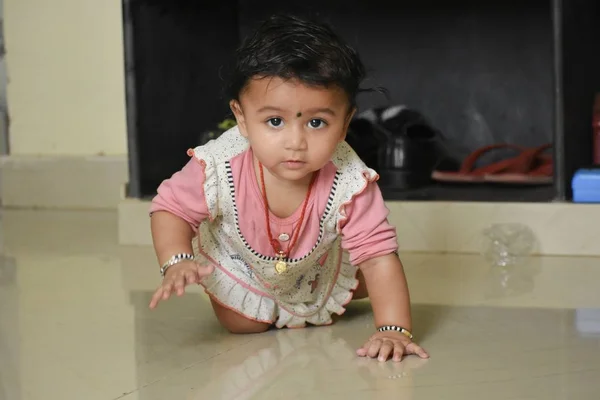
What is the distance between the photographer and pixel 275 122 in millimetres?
1101

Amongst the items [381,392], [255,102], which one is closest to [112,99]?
[255,102]

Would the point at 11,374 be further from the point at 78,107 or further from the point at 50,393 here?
the point at 78,107

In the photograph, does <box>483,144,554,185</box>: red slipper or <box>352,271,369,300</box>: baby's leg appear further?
<box>483,144,554,185</box>: red slipper

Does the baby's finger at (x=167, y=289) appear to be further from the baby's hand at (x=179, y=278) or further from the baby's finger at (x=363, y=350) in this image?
the baby's finger at (x=363, y=350)

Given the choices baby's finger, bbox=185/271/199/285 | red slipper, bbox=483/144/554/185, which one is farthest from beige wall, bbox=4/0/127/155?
baby's finger, bbox=185/271/199/285

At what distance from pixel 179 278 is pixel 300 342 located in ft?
0.66

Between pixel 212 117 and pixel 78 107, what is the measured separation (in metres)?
0.47

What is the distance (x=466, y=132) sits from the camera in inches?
86.1

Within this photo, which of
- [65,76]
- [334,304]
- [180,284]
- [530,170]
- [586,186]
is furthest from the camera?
[65,76]

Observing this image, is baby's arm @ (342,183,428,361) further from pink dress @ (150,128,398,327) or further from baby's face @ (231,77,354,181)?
baby's face @ (231,77,354,181)

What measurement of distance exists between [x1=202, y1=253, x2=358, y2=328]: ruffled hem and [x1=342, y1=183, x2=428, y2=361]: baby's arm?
0.36ft

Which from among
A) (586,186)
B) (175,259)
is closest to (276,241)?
(175,259)

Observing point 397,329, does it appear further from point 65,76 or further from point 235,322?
point 65,76

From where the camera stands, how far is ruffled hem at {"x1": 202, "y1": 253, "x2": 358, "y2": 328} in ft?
4.07
